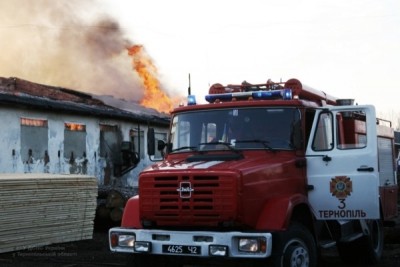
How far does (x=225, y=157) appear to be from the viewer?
7773 mm

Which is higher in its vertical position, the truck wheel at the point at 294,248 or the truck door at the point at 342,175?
the truck door at the point at 342,175

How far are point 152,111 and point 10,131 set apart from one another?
14.7 meters

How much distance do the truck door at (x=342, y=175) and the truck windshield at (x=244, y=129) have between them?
1.46 feet

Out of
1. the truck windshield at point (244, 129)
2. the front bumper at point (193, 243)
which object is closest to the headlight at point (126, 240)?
the front bumper at point (193, 243)

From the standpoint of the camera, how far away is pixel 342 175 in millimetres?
8484

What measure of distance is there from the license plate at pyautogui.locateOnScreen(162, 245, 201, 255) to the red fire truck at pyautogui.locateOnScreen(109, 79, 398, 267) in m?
0.01

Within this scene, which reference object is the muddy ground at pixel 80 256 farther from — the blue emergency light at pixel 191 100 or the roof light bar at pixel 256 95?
the roof light bar at pixel 256 95

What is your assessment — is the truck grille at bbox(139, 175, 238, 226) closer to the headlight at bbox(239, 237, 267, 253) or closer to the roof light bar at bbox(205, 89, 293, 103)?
the headlight at bbox(239, 237, 267, 253)

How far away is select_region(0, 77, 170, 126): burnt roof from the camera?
17080 millimetres

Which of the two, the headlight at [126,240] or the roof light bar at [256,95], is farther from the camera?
the roof light bar at [256,95]

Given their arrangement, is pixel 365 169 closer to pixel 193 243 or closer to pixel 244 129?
pixel 244 129

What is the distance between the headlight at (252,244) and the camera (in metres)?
6.89

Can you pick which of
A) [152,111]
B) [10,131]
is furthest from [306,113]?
[152,111]

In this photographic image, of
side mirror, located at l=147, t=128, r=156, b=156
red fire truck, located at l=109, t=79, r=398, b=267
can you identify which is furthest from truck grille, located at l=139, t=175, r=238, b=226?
side mirror, located at l=147, t=128, r=156, b=156
